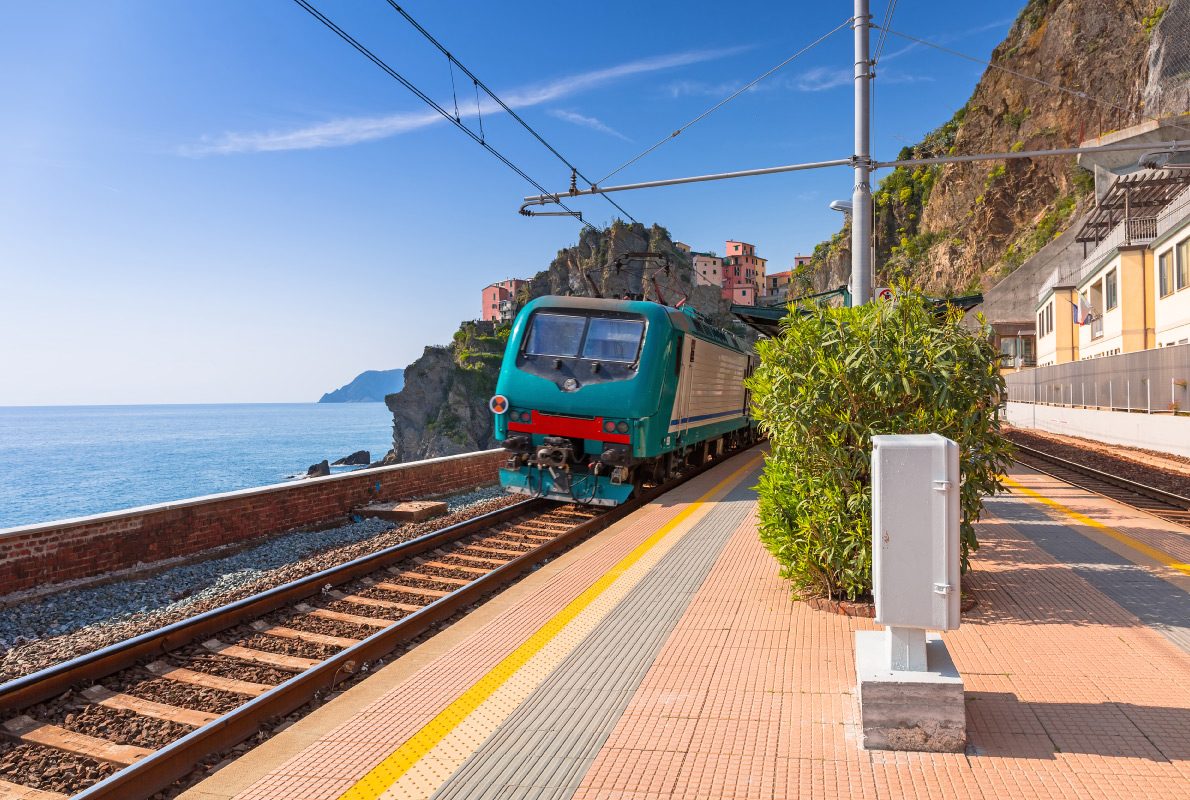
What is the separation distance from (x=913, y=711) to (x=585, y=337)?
26.2 feet

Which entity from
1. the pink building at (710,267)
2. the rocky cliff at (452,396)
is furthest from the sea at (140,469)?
the pink building at (710,267)

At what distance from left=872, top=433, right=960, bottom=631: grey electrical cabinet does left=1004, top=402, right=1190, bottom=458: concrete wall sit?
59.7 ft

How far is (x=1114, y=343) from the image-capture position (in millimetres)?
29641

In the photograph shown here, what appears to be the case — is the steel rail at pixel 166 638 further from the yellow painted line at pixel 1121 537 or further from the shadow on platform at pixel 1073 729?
the yellow painted line at pixel 1121 537

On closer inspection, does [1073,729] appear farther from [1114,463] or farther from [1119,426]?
[1119,426]

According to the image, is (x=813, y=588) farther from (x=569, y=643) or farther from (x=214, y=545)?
(x=214, y=545)

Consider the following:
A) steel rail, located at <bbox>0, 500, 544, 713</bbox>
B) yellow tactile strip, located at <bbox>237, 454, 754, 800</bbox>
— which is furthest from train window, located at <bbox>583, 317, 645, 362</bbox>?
yellow tactile strip, located at <bbox>237, 454, 754, 800</bbox>

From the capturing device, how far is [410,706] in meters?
3.94

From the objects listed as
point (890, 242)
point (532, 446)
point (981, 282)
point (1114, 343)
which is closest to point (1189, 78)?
point (981, 282)

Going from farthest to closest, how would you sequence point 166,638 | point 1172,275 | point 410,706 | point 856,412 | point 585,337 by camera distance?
point 1172,275
point 585,337
point 166,638
point 856,412
point 410,706

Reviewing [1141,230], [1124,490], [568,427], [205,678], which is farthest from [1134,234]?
[205,678]

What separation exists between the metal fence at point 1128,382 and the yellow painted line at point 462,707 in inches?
546

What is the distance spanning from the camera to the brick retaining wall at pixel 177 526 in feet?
22.0

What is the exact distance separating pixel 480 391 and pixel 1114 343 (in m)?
77.8
